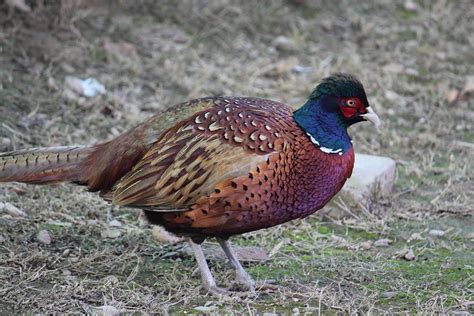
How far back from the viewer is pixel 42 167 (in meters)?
4.59

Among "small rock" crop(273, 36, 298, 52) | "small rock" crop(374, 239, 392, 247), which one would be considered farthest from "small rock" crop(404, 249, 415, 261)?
"small rock" crop(273, 36, 298, 52)

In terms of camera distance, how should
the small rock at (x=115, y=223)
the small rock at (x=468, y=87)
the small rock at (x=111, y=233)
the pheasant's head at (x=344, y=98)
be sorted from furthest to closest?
the small rock at (x=468, y=87)
the small rock at (x=115, y=223)
the small rock at (x=111, y=233)
the pheasant's head at (x=344, y=98)

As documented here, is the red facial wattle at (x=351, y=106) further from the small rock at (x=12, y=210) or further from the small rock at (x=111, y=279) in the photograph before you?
the small rock at (x=12, y=210)

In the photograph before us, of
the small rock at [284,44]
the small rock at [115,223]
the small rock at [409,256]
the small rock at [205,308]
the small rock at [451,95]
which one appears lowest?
the small rock at [115,223]

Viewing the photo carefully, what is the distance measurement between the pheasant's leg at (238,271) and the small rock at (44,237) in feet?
3.04

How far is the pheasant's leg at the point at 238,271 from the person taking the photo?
4418 mm

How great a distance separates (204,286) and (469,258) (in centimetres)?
145

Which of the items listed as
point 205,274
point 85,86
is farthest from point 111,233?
point 85,86

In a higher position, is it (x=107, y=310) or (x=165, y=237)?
(x=107, y=310)

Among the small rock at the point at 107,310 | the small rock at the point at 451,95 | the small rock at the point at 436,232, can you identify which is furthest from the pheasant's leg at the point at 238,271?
the small rock at the point at 451,95

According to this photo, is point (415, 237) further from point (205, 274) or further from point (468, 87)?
point (468, 87)

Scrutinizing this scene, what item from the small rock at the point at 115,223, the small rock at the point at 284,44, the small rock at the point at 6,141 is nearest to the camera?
the small rock at the point at 115,223

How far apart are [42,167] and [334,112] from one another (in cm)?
142

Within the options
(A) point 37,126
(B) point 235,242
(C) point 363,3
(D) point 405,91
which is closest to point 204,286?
(B) point 235,242
